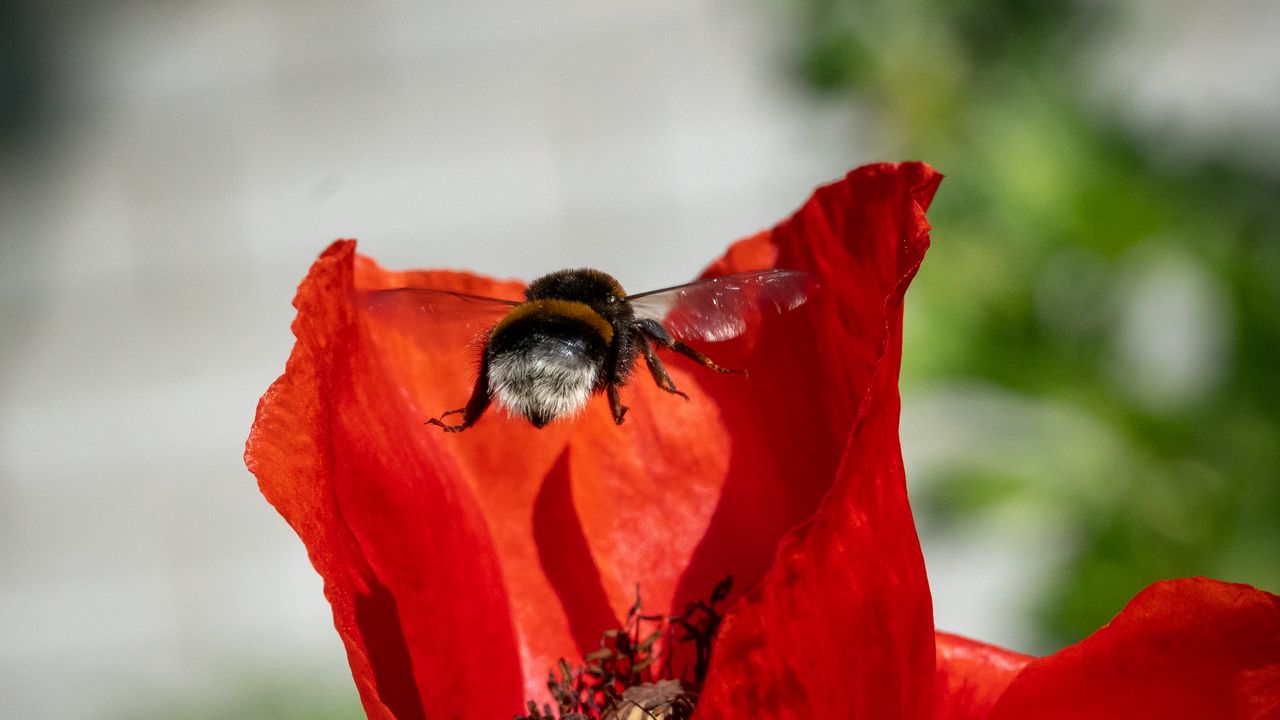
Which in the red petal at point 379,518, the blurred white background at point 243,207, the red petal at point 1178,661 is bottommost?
the red petal at point 1178,661

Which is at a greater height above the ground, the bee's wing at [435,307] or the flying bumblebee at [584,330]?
the bee's wing at [435,307]

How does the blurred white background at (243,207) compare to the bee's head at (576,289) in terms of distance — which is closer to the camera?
the bee's head at (576,289)

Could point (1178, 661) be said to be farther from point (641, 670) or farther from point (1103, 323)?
point (1103, 323)

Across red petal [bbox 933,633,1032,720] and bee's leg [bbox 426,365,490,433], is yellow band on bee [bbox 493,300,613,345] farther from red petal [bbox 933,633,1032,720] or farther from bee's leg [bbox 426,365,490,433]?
red petal [bbox 933,633,1032,720]

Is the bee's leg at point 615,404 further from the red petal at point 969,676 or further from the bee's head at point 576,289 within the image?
the red petal at point 969,676

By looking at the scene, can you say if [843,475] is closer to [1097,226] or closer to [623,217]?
[1097,226]

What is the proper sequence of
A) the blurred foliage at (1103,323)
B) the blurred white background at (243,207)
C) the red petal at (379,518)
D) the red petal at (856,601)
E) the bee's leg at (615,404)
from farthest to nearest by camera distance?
the blurred white background at (243,207) → the blurred foliage at (1103,323) → the bee's leg at (615,404) → the red petal at (379,518) → the red petal at (856,601)

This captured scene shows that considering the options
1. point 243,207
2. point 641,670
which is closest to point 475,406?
point 641,670

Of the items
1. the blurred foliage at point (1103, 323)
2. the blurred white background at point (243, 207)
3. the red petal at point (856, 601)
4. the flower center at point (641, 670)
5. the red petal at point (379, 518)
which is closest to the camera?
the red petal at point (856, 601)

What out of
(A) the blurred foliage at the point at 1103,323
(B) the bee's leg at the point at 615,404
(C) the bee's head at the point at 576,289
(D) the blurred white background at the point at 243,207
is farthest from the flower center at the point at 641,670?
(D) the blurred white background at the point at 243,207
